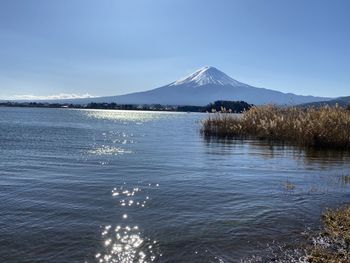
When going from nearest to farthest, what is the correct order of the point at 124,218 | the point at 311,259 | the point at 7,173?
the point at 311,259 → the point at 124,218 → the point at 7,173

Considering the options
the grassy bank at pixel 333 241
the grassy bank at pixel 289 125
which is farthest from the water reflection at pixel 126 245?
the grassy bank at pixel 289 125

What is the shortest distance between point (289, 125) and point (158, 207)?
2071 cm

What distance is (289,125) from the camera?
29.6 m

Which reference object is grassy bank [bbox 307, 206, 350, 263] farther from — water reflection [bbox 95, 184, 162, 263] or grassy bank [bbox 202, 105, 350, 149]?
grassy bank [bbox 202, 105, 350, 149]

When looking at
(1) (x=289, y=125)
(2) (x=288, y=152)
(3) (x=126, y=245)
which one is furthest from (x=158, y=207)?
(1) (x=289, y=125)

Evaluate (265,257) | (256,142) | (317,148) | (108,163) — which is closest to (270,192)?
(265,257)

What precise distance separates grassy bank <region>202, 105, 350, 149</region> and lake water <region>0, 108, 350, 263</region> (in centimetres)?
597

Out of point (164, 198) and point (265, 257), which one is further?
point (164, 198)

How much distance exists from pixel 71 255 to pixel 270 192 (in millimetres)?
6572

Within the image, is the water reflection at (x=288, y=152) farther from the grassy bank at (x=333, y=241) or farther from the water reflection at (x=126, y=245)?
the water reflection at (x=126, y=245)

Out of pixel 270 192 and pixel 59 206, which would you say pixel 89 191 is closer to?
pixel 59 206

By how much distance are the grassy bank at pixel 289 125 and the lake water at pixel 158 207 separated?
Answer: 5.97 metres

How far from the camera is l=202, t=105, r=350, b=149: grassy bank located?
2527cm

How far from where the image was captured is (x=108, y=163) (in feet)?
61.7
